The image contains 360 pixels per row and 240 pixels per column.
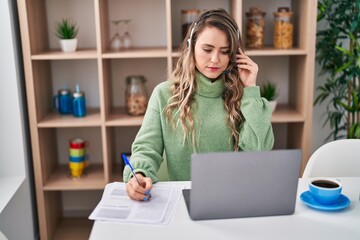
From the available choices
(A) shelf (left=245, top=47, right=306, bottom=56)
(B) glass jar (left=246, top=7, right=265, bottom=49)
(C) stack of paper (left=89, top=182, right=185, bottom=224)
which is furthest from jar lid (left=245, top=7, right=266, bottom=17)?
(C) stack of paper (left=89, top=182, right=185, bottom=224)

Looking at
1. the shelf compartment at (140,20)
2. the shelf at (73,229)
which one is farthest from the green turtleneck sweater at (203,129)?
the shelf at (73,229)

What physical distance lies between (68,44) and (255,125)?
1.35 meters

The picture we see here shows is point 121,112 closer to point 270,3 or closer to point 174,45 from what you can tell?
point 174,45

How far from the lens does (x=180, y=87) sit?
1883 millimetres

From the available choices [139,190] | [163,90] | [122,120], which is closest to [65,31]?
[122,120]

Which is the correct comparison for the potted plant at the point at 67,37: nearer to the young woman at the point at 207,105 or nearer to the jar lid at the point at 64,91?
the jar lid at the point at 64,91

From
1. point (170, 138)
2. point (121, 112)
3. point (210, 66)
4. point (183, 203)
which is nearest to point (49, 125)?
point (121, 112)

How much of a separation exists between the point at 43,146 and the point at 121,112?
495 mm

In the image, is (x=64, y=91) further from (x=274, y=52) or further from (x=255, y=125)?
(x=255, y=125)

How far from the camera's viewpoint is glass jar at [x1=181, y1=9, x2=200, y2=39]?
2.64m

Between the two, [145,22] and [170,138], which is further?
[145,22]

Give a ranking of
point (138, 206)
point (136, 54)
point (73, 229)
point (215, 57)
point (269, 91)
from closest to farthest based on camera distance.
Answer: point (138, 206) < point (215, 57) < point (136, 54) < point (269, 91) < point (73, 229)

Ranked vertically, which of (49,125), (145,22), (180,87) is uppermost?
(145,22)

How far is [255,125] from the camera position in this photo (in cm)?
179
